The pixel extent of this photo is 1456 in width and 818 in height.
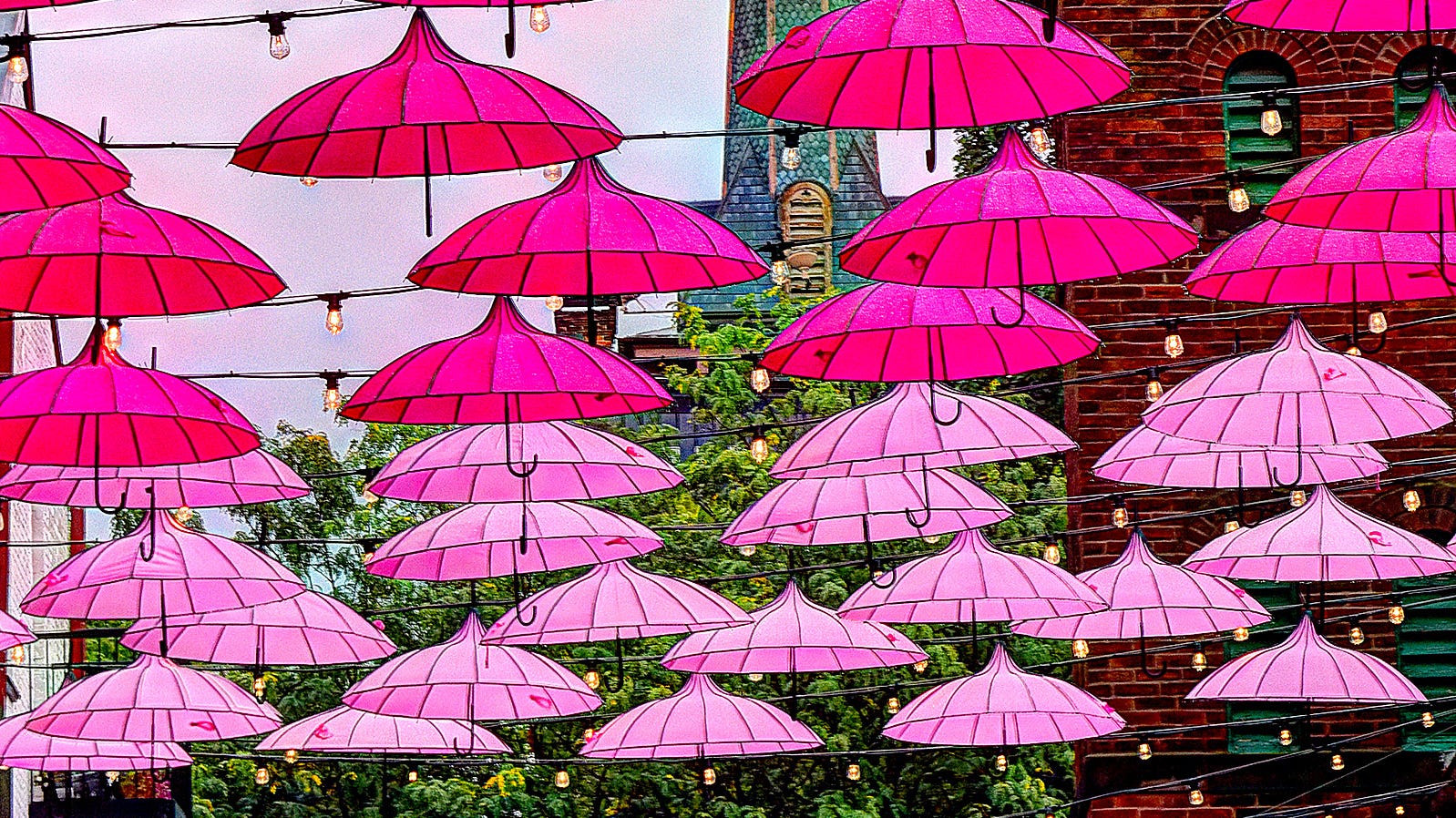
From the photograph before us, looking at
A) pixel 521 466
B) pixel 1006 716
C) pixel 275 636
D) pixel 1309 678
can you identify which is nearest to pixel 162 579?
pixel 521 466

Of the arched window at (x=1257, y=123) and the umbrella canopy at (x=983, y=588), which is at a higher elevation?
the arched window at (x=1257, y=123)

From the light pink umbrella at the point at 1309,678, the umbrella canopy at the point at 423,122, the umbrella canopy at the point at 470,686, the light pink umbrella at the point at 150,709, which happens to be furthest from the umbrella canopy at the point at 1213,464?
the light pink umbrella at the point at 150,709

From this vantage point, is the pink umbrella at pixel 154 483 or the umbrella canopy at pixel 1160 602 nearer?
the pink umbrella at pixel 154 483

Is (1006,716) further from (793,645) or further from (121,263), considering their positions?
(121,263)

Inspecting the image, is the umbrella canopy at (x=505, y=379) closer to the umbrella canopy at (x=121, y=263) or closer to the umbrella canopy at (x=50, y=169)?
the umbrella canopy at (x=121, y=263)

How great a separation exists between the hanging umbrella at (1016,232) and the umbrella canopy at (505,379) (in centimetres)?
158

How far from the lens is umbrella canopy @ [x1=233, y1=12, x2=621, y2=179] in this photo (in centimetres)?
787

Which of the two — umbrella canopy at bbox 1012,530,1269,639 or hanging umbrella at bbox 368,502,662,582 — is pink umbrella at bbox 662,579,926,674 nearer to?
hanging umbrella at bbox 368,502,662,582

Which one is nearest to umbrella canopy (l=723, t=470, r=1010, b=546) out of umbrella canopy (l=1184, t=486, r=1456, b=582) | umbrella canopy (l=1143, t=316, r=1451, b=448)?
umbrella canopy (l=1184, t=486, r=1456, b=582)

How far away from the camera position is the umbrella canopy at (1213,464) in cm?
1188

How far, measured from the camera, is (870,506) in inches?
483

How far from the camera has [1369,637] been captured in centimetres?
1764

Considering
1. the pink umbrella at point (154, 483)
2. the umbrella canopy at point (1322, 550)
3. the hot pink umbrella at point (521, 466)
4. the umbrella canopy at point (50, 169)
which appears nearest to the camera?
the umbrella canopy at point (50, 169)

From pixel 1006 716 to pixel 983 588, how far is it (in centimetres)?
186
